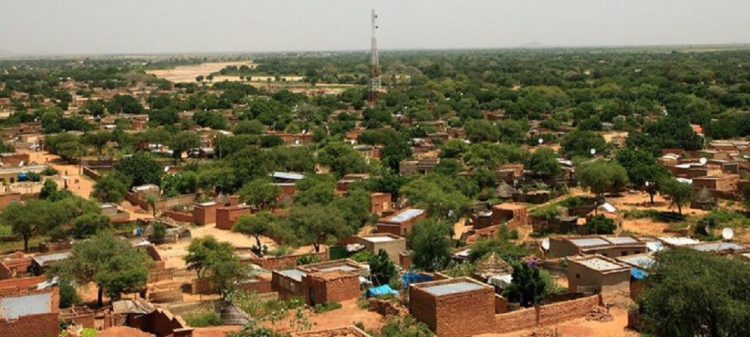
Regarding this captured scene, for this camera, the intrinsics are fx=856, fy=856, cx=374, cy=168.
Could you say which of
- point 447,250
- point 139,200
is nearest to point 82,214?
point 139,200

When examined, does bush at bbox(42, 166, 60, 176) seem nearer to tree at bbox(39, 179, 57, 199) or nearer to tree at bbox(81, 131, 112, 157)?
tree at bbox(39, 179, 57, 199)

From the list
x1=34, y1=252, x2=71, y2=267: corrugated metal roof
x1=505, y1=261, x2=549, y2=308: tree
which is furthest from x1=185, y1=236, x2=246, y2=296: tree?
x1=505, y1=261, x2=549, y2=308: tree

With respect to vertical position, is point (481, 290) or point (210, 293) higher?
point (481, 290)

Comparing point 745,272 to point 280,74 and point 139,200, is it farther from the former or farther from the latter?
point 280,74

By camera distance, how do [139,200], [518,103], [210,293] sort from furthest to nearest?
[518,103]
[139,200]
[210,293]

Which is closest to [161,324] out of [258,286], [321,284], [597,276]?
[321,284]

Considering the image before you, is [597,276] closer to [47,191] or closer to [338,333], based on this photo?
[338,333]
